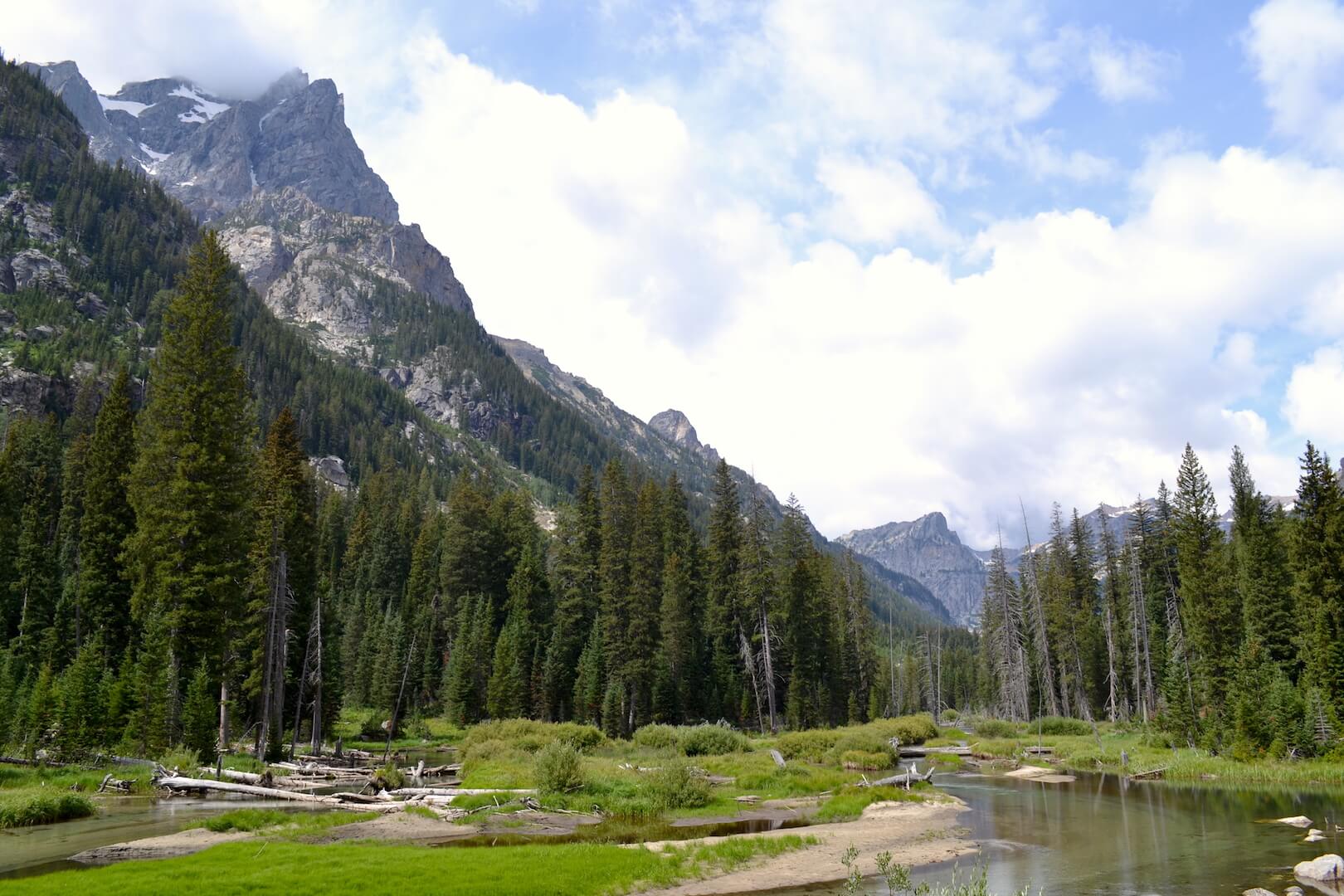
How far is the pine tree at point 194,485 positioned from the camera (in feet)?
128

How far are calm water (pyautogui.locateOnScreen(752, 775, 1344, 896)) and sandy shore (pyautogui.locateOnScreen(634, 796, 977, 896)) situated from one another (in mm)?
909

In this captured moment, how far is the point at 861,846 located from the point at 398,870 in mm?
14975

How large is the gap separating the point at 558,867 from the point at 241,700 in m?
34.7

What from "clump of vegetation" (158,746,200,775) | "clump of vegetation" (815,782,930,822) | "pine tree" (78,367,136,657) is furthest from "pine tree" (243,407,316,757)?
"clump of vegetation" (815,782,930,822)

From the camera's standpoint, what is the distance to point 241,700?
150 ft

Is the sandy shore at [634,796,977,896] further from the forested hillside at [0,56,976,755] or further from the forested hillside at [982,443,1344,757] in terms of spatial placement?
the forested hillside at [0,56,976,755]

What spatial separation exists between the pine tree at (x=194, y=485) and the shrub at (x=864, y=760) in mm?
37600

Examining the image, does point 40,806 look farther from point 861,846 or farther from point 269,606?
point 861,846


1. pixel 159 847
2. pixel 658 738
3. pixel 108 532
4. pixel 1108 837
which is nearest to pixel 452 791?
pixel 159 847

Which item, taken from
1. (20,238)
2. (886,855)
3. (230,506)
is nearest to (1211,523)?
(886,855)

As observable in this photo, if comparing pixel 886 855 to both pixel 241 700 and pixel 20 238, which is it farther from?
pixel 20 238

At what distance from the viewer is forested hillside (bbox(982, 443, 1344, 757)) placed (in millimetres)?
45656

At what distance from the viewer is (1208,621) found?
54688 millimetres

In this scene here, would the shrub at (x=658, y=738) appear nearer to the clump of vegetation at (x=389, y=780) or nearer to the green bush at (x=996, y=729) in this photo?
the clump of vegetation at (x=389, y=780)
